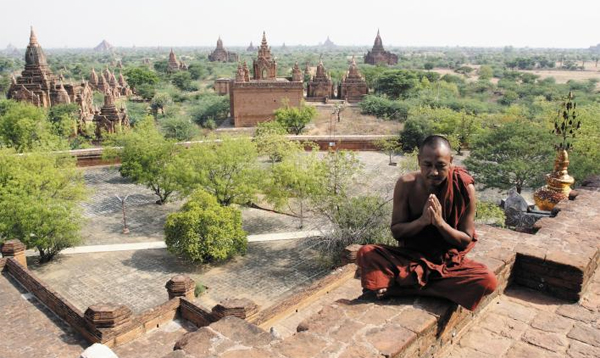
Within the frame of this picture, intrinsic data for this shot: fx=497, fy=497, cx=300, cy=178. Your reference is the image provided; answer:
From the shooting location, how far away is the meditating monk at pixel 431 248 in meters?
4.29

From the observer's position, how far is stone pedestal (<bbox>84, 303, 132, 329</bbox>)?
30.6 feet

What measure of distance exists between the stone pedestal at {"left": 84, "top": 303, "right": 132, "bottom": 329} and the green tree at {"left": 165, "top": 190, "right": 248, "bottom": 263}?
5.45m

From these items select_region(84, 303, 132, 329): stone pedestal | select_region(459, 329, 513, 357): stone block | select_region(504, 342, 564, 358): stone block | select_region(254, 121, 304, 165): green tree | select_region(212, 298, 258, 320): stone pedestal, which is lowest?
select_region(84, 303, 132, 329): stone pedestal

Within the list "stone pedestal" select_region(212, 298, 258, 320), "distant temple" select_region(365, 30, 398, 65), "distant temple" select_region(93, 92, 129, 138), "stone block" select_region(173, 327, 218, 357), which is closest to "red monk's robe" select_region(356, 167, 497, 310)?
"stone block" select_region(173, 327, 218, 357)

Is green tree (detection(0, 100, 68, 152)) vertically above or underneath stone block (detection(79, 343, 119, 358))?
underneath

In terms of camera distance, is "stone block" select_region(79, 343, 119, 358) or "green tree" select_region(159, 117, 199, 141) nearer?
"stone block" select_region(79, 343, 119, 358)

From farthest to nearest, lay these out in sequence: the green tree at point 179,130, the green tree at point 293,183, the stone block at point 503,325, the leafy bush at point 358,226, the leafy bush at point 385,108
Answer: the leafy bush at point 385,108 → the green tree at point 179,130 → the green tree at point 293,183 → the leafy bush at point 358,226 → the stone block at point 503,325

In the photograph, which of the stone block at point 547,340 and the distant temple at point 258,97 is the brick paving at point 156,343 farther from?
the distant temple at point 258,97

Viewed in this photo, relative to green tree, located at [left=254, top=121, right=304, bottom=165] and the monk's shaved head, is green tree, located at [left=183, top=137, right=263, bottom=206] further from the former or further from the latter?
the monk's shaved head

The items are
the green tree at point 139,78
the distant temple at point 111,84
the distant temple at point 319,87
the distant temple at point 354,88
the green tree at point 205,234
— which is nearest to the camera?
the green tree at point 205,234

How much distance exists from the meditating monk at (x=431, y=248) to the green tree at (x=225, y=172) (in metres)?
14.3

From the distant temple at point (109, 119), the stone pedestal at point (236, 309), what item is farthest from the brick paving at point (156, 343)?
the distant temple at point (109, 119)

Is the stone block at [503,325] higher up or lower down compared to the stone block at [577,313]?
lower down

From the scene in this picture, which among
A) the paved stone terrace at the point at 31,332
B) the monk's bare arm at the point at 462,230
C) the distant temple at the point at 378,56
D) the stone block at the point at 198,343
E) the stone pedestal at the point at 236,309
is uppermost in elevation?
the distant temple at the point at 378,56
